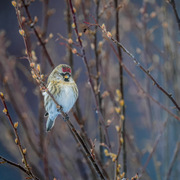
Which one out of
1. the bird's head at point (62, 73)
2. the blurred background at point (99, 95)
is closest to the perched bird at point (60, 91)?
the bird's head at point (62, 73)

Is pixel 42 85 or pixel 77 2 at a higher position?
pixel 77 2

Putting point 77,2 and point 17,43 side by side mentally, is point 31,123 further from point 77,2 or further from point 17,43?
point 17,43

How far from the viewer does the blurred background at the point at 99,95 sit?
171cm

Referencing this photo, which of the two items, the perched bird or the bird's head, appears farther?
the perched bird

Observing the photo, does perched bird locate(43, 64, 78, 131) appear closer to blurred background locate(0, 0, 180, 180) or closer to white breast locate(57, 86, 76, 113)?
white breast locate(57, 86, 76, 113)

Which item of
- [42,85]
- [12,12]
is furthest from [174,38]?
[12,12]

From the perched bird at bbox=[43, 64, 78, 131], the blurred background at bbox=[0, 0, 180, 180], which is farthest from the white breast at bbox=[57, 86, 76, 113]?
the blurred background at bbox=[0, 0, 180, 180]

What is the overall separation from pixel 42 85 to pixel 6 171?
1.52 metres

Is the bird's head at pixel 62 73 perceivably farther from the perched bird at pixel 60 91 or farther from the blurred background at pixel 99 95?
the blurred background at pixel 99 95

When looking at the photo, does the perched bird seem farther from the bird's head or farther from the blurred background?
the blurred background

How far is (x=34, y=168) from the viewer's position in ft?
6.28

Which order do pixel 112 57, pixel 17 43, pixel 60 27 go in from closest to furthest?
pixel 112 57 < pixel 17 43 < pixel 60 27

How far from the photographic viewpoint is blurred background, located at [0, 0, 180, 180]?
5.60 feet

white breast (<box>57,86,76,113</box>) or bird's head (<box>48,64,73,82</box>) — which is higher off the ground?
bird's head (<box>48,64,73,82</box>)
